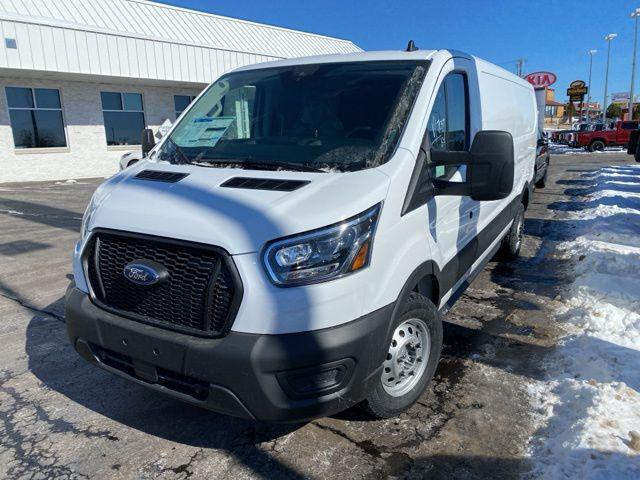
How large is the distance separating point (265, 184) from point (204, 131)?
1266mm

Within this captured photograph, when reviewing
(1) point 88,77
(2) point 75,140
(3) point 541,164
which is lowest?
(3) point 541,164

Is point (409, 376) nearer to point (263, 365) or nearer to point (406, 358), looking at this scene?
point (406, 358)

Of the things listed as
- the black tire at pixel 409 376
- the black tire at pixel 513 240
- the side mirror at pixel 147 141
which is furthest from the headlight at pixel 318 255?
the black tire at pixel 513 240

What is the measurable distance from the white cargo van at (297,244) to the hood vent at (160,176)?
0.02m

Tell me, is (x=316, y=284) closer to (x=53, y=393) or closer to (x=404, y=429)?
(x=404, y=429)

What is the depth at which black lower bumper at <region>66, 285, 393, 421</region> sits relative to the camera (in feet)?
7.09

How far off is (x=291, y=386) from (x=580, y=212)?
9668mm

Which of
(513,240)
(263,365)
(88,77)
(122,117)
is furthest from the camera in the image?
(122,117)

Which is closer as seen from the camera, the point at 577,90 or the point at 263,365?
the point at 263,365

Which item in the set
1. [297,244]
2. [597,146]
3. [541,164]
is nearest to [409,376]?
[297,244]

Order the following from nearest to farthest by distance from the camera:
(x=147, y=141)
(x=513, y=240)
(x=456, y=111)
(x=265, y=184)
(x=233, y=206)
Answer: (x=233, y=206) < (x=265, y=184) < (x=456, y=111) < (x=147, y=141) < (x=513, y=240)

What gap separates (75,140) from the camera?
58.0 ft

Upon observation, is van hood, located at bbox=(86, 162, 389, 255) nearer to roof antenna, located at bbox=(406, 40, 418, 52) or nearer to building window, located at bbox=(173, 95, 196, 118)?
roof antenna, located at bbox=(406, 40, 418, 52)

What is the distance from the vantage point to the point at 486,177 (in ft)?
8.92
